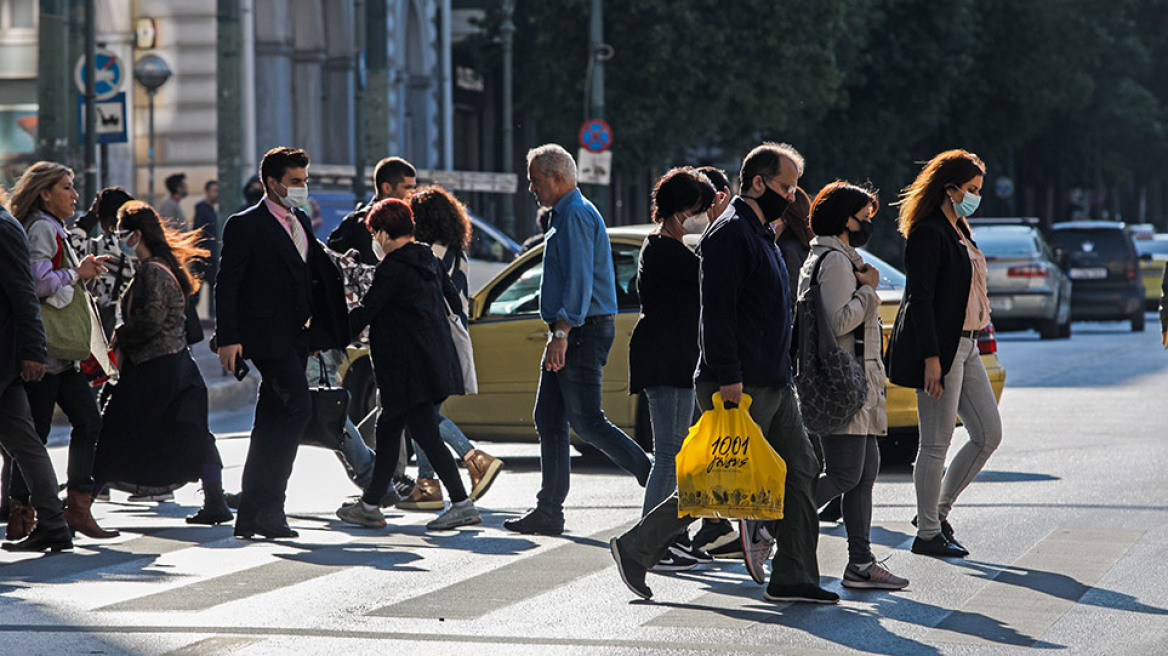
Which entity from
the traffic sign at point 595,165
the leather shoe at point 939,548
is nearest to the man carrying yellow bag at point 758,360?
the leather shoe at point 939,548

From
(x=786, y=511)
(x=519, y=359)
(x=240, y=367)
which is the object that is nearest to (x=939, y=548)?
(x=786, y=511)

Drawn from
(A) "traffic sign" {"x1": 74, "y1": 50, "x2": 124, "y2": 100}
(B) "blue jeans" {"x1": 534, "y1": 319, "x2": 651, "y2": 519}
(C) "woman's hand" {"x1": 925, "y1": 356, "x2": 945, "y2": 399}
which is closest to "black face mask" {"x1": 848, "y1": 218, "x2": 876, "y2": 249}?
(C) "woman's hand" {"x1": 925, "y1": 356, "x2": 945, "y2": 399}

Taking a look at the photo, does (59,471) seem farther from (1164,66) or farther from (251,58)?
(1164,66)

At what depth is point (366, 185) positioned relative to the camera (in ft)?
95.7

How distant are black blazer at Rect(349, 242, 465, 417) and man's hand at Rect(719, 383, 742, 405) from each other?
9.32 ft

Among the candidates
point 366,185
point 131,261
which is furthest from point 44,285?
point 366,185

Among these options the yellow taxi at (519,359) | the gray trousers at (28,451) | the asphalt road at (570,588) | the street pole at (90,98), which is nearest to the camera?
the asphalt road at (570,588)

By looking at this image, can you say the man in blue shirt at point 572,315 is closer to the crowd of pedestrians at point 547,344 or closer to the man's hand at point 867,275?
the crowd of pedestrians at point 547,344

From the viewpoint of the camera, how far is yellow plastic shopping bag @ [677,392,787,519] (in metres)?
7.42

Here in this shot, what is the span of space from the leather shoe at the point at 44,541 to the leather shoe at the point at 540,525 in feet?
6.56

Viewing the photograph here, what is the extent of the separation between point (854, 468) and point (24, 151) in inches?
977

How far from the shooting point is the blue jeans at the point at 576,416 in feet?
31.1

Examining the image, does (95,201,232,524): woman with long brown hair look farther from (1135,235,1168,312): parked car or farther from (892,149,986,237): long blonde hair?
(1135,235,1168,312): parked car

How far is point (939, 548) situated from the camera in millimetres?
8883
